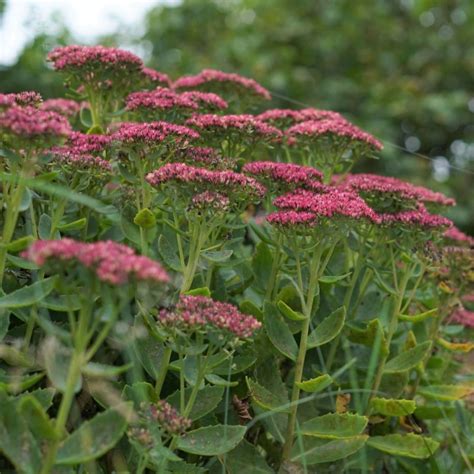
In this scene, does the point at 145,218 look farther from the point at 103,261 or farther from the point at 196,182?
the point at 103,261

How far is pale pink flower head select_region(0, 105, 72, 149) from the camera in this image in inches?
68.8

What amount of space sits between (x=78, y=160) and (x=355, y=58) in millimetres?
6838

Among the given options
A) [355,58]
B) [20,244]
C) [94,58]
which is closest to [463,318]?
[94,58]

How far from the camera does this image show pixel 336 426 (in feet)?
7.34

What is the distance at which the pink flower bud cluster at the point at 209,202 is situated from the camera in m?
2.06

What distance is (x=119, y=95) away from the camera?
288cm

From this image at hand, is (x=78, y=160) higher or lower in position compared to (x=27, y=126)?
lower

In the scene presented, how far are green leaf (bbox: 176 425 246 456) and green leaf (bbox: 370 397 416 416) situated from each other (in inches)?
23.1

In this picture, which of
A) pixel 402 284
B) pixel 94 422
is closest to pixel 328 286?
pixel 402 284

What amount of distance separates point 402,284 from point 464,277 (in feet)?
0.95

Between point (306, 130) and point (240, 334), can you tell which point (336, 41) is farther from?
point (240, 334)

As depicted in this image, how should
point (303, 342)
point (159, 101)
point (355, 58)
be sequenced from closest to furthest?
point (303, 342)
point (159, 101)
point (355, 58)

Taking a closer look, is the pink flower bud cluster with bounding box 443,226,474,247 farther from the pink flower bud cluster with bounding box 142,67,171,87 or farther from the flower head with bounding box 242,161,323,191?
the pink flower bud cluster with bounding box 142,67,171,87

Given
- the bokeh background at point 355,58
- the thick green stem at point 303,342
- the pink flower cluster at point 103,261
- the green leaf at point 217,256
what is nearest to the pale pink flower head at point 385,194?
the thick green stem at point 303,342
